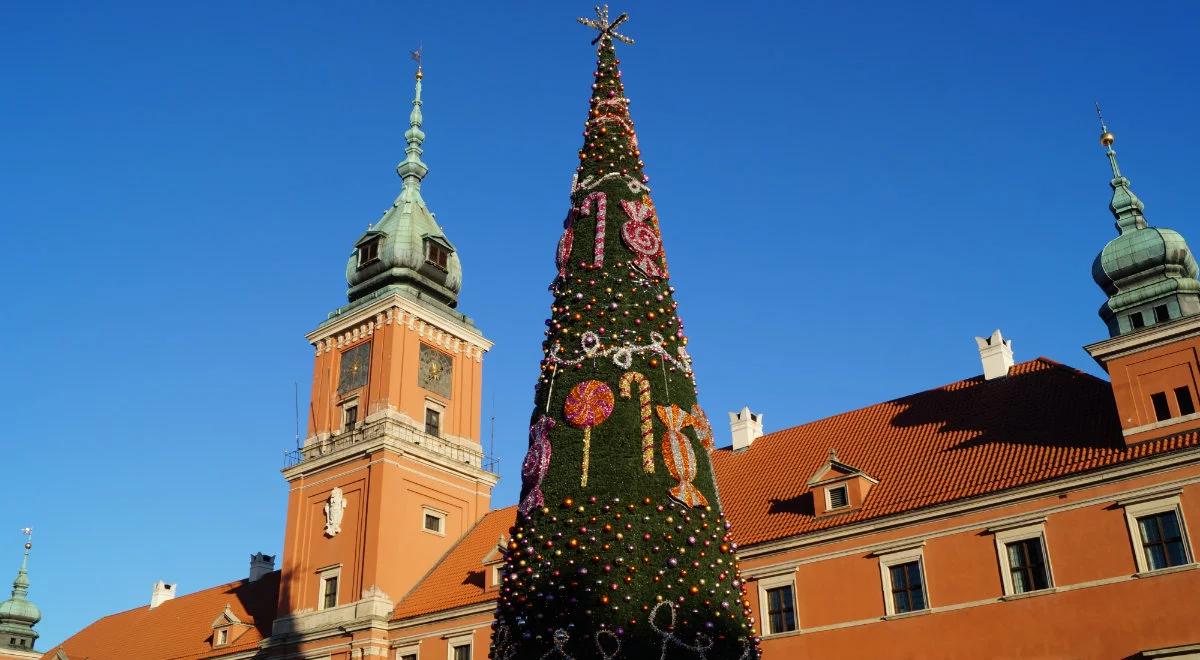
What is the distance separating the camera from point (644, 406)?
9.98m

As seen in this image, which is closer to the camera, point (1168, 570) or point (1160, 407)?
point (1168, 570)

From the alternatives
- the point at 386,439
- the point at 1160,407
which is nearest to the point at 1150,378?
the point at 1160,407

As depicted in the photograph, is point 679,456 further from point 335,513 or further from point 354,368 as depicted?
point 354,368

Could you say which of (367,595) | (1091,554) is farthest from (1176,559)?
(367,595)

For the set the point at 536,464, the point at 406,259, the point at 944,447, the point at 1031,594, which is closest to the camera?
the point at 536,464

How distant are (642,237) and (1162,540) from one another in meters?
11.6

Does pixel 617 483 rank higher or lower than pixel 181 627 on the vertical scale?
lower

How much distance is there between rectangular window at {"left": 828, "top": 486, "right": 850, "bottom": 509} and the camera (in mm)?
21344

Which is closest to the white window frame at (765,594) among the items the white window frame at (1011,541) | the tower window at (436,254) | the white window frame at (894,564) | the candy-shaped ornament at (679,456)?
the white window frame at (894,564)

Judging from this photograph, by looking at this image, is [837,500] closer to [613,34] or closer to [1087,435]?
[1087,435]

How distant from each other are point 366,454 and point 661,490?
21.7m

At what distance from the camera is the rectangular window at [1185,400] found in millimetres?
18750

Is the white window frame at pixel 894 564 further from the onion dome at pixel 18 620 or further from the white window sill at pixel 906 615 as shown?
the onion dome at pixel 18 620

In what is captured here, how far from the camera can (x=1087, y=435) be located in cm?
1967
